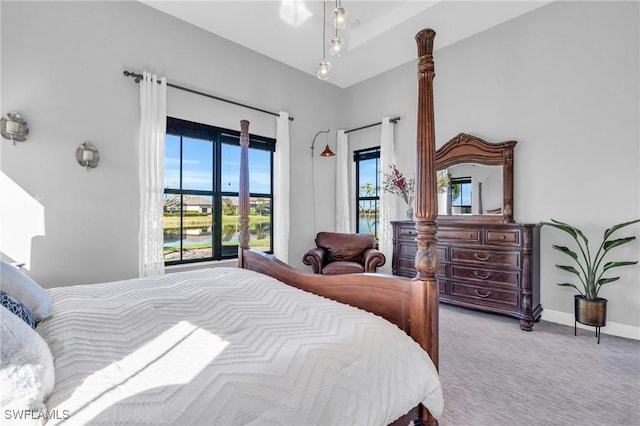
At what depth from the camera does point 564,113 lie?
3059 mm

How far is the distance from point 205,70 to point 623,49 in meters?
4.39

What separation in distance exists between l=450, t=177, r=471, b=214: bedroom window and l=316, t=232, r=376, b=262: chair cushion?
1157 mm

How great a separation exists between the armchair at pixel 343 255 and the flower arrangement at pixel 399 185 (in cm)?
75

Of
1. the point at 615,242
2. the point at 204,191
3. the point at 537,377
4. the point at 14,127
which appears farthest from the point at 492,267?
the point at 14,127

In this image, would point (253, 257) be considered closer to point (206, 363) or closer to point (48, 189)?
point (206, 363)

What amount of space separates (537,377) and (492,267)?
127 centimetres

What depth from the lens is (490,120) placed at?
11.7 feet

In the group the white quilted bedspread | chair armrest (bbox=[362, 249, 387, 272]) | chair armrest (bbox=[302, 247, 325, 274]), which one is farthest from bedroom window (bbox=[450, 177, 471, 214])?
the white quilted bedspread

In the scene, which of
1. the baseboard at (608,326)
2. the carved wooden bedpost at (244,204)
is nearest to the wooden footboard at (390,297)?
the carved wooden bedpost at (244,204)

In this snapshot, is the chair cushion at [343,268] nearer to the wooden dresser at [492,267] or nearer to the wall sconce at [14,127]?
the wooden dresser at [492,267]

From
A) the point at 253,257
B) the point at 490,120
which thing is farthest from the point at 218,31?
the point at 490,120

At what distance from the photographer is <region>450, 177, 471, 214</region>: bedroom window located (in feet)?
12.0

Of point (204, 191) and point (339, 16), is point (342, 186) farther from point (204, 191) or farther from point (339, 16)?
point (339, 16)

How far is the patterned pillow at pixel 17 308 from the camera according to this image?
996 mm
